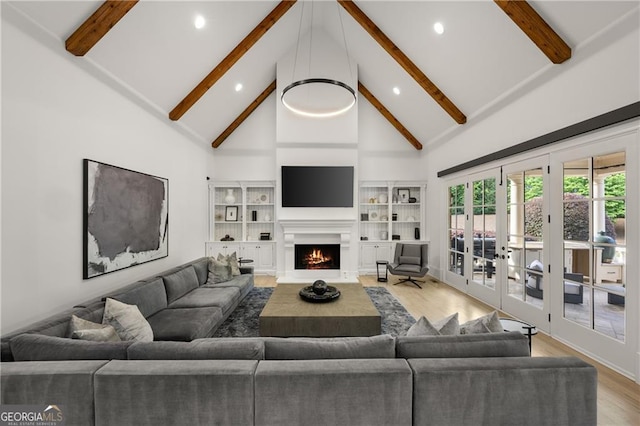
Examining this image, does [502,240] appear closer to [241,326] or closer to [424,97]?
[424,97]

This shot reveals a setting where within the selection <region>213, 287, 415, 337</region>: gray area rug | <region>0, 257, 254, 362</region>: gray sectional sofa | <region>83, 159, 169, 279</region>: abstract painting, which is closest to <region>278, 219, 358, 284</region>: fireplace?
<region>213, 287, 415, 337</region>: gray area rug

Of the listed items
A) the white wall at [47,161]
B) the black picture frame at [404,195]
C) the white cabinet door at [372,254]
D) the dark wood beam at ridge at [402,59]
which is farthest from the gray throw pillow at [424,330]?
the black picture frame at [404,195]

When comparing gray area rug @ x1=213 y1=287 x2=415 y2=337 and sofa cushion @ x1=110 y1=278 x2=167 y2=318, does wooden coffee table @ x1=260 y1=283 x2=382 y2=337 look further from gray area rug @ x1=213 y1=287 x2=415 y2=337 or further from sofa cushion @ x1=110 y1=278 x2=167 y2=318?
sofa cushion @ x1=110 y1=278 x2=167 y2=318

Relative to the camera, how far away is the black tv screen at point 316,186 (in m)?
6.13

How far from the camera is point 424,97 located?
5.30m

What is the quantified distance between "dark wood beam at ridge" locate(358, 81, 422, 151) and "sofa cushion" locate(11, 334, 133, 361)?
662 cm

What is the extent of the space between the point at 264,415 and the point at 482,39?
4613mm

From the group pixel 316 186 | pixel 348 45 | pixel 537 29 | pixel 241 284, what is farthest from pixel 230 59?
pixel 537 29

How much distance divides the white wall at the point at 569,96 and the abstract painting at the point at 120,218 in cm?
519

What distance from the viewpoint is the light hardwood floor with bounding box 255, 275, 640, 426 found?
6.70 feet

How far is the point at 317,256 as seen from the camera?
20.7 feet

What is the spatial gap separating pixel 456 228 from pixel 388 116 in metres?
3.15

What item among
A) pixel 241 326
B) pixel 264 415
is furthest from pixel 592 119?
pixel 241 326

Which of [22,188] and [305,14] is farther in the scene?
[305,14]
